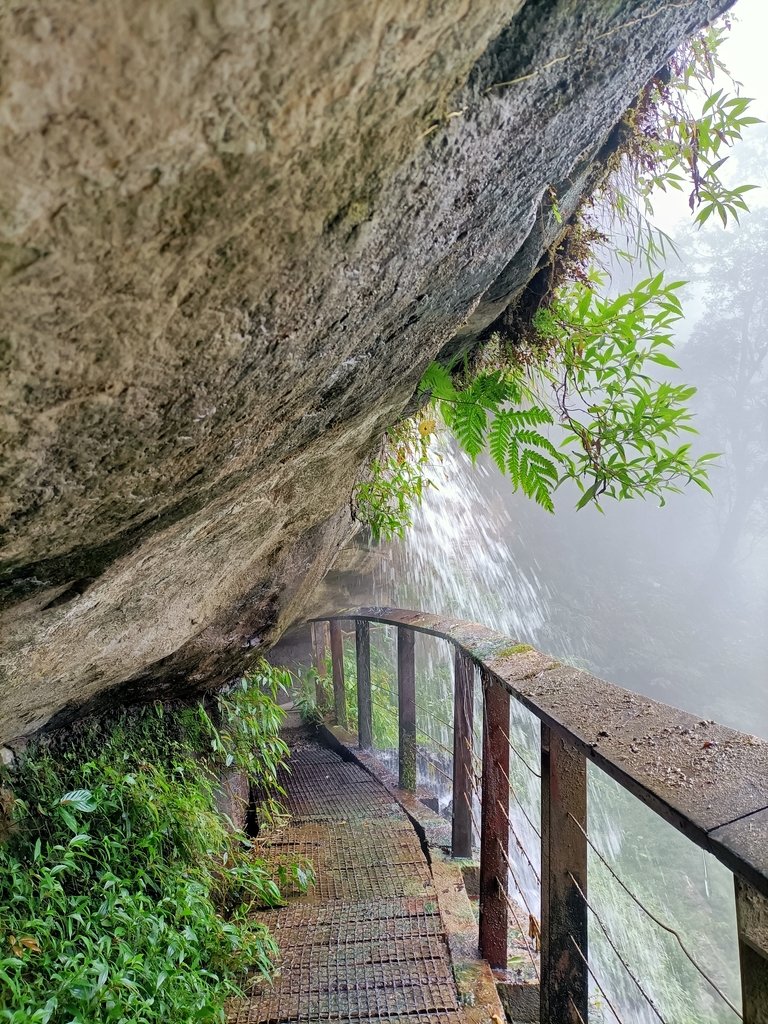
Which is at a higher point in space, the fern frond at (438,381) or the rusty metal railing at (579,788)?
the fern frond at (438,381)

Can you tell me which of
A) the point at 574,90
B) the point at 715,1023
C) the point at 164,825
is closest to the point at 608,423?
the point at 574,90

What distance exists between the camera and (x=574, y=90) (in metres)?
A: 1.11

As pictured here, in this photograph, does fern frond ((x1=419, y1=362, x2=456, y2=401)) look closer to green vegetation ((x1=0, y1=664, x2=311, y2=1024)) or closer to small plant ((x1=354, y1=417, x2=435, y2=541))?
small plant ((x1=354, y1=417, x2=435, y2=541))

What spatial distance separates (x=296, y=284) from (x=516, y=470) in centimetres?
153

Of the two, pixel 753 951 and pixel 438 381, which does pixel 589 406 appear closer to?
pixel 438 381

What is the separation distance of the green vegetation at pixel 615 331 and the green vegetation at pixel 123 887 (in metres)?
1.97

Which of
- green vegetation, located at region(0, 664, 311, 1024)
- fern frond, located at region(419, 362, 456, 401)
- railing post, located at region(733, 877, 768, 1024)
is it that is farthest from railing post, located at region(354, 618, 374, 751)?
railing post, located at region(733, 877, 768, 1024)

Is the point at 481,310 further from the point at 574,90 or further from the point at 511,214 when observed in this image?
the point at 574,90

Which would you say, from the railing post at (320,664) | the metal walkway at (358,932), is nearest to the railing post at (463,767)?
the metal walkway at (358,932)

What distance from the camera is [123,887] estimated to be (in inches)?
86.2

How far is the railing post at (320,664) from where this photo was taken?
252 inches

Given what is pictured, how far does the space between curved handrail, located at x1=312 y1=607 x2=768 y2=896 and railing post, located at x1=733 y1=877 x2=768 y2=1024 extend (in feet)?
0.18

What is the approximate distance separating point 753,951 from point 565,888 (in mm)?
789

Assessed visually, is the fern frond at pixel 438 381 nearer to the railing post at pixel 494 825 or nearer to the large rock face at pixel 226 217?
the large rock face at pixel 226 217
